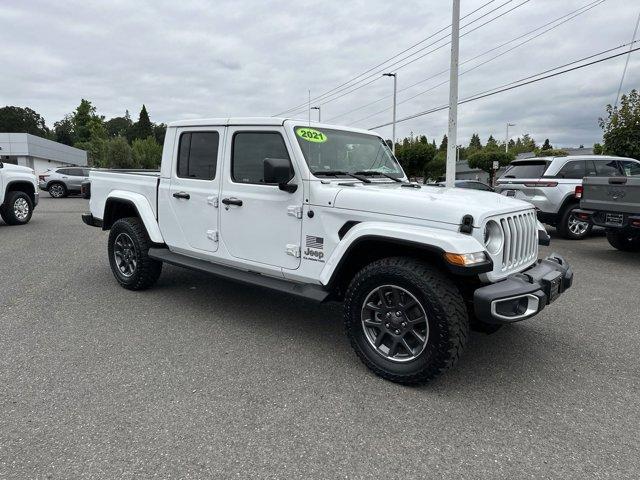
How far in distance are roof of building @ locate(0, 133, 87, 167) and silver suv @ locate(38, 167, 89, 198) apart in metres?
26.2

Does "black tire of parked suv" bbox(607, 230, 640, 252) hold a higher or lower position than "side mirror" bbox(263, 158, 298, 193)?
lower

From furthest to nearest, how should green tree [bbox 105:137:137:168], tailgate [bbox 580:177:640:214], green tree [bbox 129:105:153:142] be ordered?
1. green tree [bbox 129:105:153:142]
2. green tree [bbox 105:137:137:168]
3. tailgate [bbox 580:177:640:214]

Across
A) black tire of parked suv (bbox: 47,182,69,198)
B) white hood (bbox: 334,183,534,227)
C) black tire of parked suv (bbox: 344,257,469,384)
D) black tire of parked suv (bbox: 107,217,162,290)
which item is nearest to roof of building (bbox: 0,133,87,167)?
black tire of parked suv (bbox: 47,182,69,198)

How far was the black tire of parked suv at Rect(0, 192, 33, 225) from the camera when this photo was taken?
11083mm

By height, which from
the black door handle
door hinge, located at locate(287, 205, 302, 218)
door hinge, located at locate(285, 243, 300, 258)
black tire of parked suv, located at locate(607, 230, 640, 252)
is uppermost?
the black door handle

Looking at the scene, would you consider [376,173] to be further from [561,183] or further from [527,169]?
[527,169]

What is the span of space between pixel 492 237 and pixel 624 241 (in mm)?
6863

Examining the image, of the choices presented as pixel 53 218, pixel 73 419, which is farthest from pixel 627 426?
pixel 53 218

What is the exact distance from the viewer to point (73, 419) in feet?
8.97

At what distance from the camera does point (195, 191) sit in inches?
180

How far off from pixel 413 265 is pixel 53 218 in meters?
13.1

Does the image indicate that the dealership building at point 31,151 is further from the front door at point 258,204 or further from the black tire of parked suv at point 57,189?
the front door at point 258,204

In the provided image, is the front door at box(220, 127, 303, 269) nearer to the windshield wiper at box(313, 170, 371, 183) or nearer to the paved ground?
the windshield wiper at box(313, 170, 371, 183)

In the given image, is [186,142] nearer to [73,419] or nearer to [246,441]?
[73,419]
